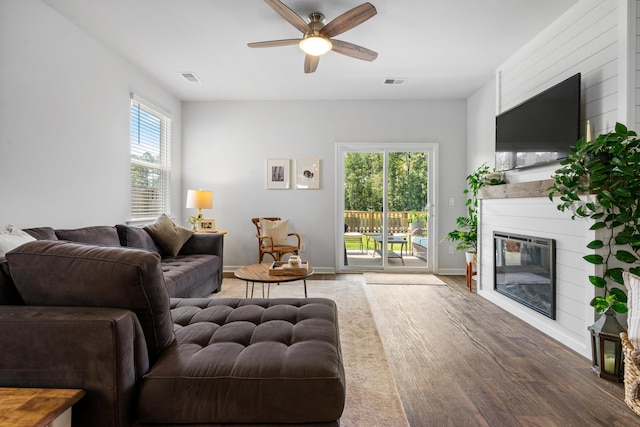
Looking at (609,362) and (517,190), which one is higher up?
(517,190)

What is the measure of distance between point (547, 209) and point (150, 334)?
296 centimetres

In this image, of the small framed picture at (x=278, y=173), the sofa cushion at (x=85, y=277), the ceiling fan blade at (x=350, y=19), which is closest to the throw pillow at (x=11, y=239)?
the sofa cushion at (x=85, y=277)

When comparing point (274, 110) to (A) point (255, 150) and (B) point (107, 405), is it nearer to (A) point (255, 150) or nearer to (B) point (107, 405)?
(A) point (255, 150)

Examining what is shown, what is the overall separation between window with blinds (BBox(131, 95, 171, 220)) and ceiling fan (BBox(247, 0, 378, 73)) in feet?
6.92

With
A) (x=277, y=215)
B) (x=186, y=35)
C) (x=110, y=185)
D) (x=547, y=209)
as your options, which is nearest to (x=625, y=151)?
(x=547, y=209)

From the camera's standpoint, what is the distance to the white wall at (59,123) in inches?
92.6

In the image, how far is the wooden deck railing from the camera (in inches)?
198

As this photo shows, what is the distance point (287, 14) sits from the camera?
2.39 m

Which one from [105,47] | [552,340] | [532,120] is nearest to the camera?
[552,340]

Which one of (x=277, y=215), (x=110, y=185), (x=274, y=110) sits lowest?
(x=277, y=215)

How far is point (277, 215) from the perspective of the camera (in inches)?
198

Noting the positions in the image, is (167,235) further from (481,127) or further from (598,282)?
(481,127)

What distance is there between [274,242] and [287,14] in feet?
9.75

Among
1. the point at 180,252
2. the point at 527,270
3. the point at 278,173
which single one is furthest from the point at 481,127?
the point at 180,252
